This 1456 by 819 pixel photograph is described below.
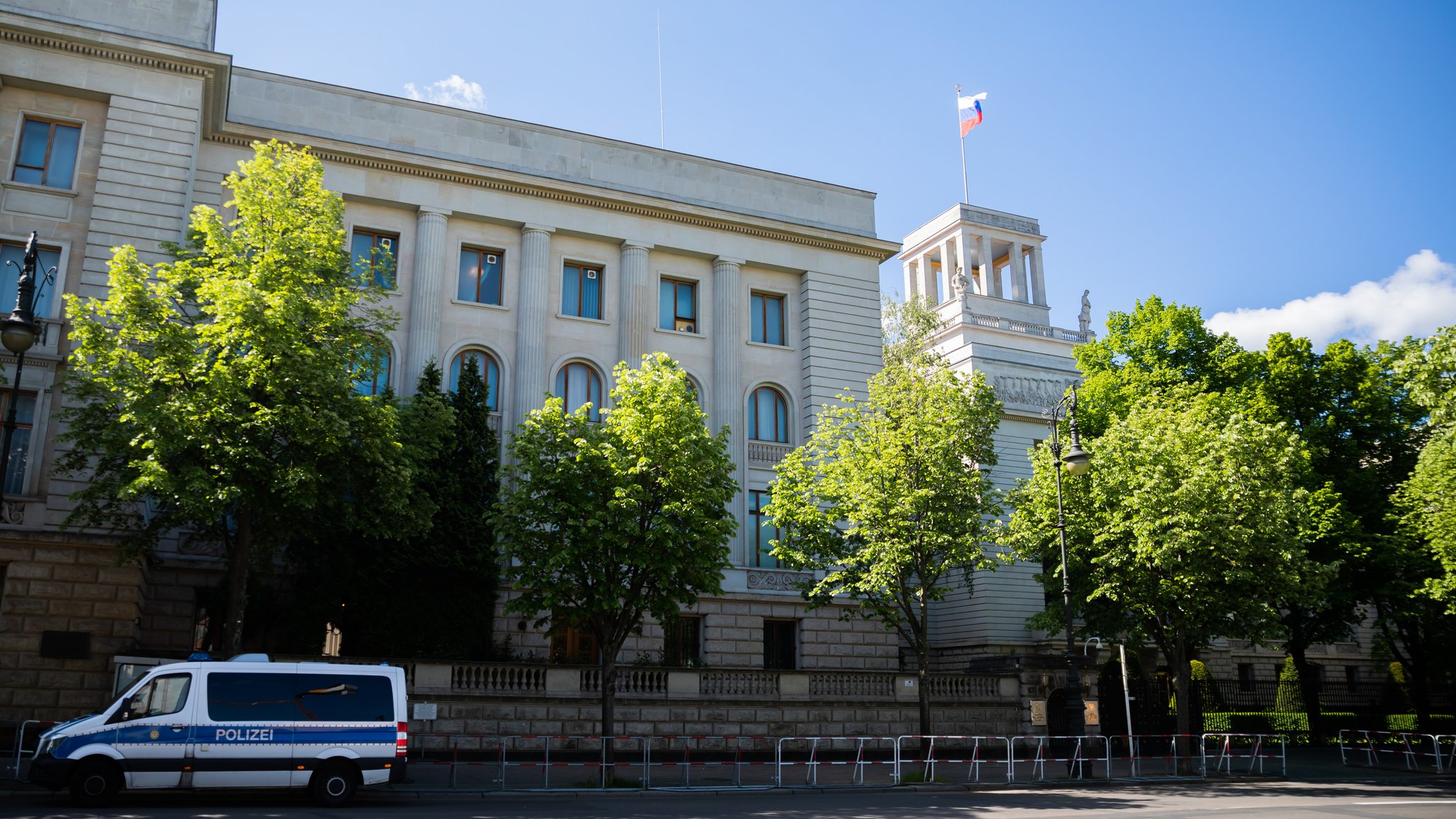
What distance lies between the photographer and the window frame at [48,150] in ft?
89.7

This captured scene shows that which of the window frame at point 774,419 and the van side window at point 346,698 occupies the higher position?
the window frame at point 774,419

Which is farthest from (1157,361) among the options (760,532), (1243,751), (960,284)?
(760,532)

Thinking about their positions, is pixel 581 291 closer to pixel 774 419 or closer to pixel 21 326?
pixel 774 419

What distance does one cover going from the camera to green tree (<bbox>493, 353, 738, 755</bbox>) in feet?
78.4

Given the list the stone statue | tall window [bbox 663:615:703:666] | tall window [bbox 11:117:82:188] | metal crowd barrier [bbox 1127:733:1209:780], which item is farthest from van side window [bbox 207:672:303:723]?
the stone statue

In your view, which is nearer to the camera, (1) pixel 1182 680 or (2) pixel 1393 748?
(1) pixel 1182 680

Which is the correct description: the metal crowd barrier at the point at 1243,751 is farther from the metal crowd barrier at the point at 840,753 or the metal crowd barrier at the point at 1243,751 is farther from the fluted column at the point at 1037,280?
the fluted column at the point at 1037,280

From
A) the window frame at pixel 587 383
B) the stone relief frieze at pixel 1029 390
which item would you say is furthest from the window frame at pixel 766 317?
the stone relief frieze at pixel 1029 390

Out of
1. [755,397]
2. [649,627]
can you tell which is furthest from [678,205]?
[649,627]

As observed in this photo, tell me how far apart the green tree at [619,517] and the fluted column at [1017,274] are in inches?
1186

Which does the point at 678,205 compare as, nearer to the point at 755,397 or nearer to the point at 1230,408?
the point at 755,397

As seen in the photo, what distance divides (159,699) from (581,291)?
2273cm

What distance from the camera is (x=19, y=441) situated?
84.2 feet

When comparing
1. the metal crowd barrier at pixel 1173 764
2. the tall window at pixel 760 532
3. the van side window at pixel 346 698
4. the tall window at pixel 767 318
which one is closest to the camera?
the van side window at pixel 346 698
